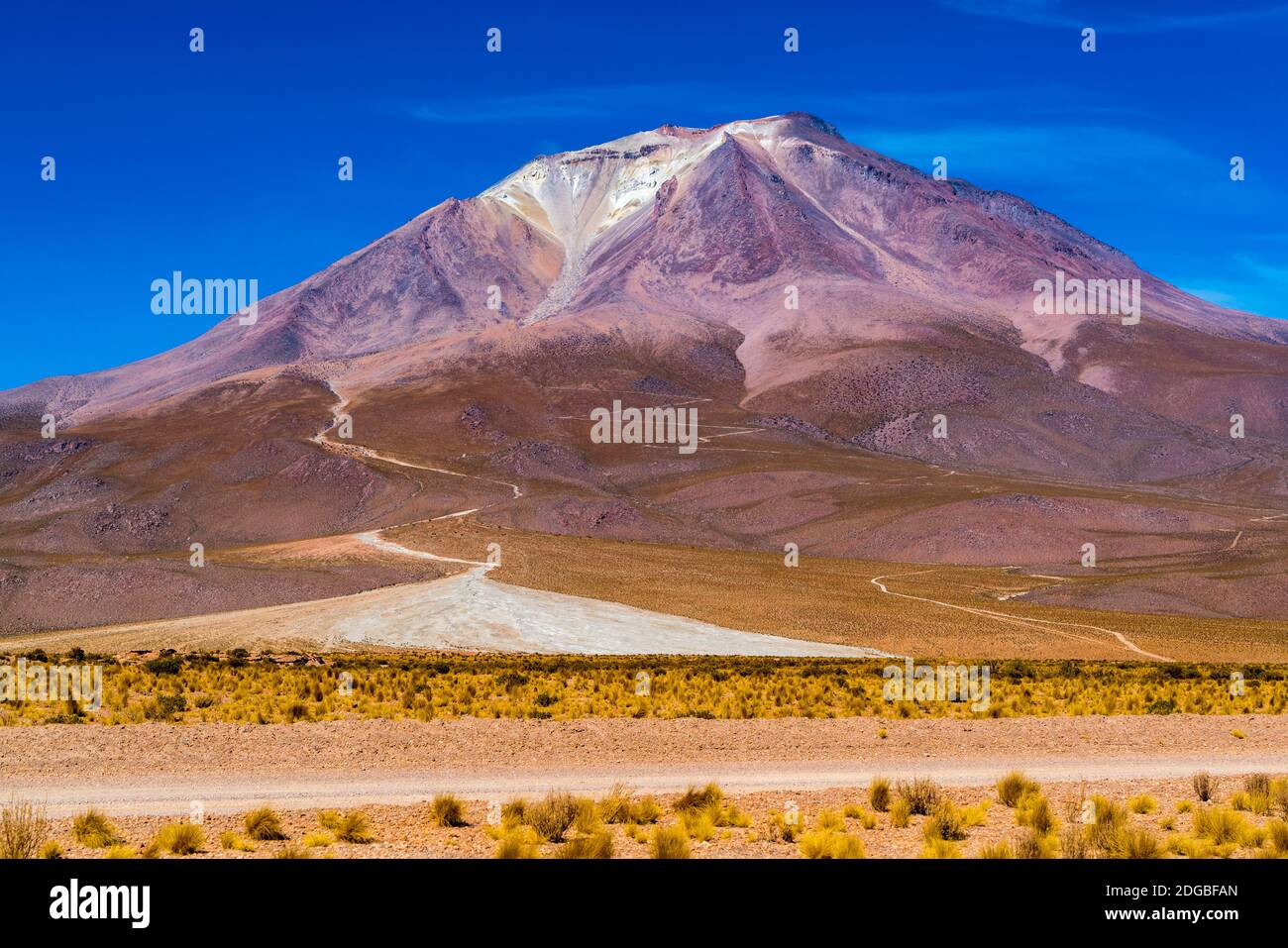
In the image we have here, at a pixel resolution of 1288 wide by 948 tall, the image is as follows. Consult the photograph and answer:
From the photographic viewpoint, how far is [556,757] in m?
19.9

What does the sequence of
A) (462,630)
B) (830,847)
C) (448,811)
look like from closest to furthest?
(830,847) < (448,811) < (462,630)

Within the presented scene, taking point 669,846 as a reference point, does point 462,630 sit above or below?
above

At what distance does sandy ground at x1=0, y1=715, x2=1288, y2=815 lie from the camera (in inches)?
666

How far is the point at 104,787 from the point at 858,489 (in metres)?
127

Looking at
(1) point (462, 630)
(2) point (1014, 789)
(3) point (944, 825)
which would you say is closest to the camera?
(3) point (944, 825)

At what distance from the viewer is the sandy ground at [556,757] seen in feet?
55.5

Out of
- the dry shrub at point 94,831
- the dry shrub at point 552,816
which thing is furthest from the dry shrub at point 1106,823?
the dry shrub at point 94,831

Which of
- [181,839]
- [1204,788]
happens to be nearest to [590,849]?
[181,839]

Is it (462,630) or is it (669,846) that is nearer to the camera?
(669,846)

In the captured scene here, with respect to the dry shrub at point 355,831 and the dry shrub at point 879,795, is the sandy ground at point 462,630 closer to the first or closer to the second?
the dry shrub at point 879,795

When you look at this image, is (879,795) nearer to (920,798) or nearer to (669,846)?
(920,798)

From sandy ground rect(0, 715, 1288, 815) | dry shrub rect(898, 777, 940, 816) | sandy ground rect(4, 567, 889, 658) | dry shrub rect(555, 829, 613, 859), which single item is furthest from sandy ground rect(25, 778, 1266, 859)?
sandy ground rect(4, 567, 889, 658)
